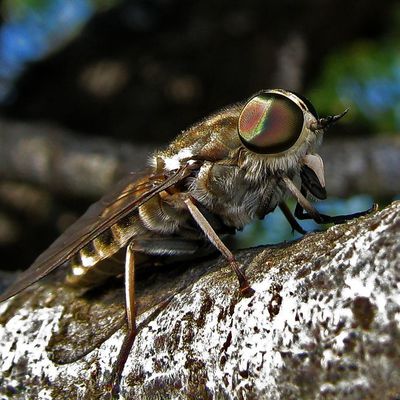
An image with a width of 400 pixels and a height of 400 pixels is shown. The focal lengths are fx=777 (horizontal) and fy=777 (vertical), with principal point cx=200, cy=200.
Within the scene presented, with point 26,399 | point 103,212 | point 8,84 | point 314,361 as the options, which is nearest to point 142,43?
point 8,84

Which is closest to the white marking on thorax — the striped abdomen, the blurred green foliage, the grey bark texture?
the striped abdomen

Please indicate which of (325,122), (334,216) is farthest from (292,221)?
(325,122)

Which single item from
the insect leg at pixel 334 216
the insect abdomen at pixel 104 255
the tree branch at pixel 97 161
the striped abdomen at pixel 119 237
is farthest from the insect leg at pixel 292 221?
the tree branch at pixel 97 161

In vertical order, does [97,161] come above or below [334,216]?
above

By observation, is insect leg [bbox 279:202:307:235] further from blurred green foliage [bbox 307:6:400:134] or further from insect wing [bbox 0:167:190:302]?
blurred green foliage [bbox 307:6:400:134]

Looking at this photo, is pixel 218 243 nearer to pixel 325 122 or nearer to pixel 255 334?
pixel 325 122

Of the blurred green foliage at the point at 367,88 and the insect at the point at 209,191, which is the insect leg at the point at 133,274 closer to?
the insect at the point at 209,191
